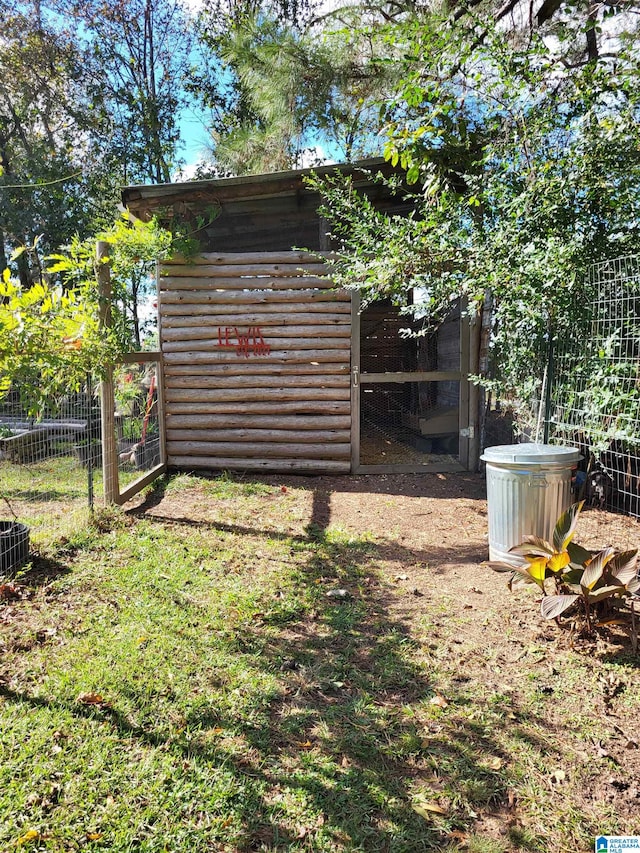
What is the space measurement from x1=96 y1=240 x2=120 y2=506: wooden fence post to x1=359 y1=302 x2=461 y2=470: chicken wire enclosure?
377 centimetres

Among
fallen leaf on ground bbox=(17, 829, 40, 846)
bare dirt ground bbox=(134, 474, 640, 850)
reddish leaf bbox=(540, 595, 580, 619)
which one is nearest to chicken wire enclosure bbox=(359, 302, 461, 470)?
bare dirt ground bbox=(134, 474, 640, 850)

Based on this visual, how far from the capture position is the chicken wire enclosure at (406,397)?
8516 mm

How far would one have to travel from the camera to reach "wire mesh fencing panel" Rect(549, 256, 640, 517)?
152 inches

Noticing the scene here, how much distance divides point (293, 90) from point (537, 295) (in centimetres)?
695

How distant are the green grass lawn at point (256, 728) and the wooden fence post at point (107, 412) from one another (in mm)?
1598

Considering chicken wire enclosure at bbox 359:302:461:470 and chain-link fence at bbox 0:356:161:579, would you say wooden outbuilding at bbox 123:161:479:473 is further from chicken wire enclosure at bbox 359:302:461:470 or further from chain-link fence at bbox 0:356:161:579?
chain-link fence at bbox 0:356:161:579

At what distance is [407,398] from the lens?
9.11 meters

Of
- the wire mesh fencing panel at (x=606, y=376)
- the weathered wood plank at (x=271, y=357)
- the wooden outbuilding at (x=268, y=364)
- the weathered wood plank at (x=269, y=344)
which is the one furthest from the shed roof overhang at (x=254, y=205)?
the wire mesh fencing panel at (x=606, y=376)

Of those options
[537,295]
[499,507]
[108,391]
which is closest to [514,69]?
[537,295]

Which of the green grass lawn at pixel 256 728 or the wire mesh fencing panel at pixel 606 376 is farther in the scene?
the wire mesh fencing panel at pixel 606 376

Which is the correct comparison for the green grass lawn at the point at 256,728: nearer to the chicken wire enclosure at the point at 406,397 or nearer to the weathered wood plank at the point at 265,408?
the weathered wood plank at the point at 265,408

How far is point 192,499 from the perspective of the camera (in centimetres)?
661

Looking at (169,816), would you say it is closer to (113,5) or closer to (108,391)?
(108,391)

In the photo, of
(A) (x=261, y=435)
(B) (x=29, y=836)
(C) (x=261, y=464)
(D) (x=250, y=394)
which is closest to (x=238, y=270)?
(D) (x=250, y=394)
